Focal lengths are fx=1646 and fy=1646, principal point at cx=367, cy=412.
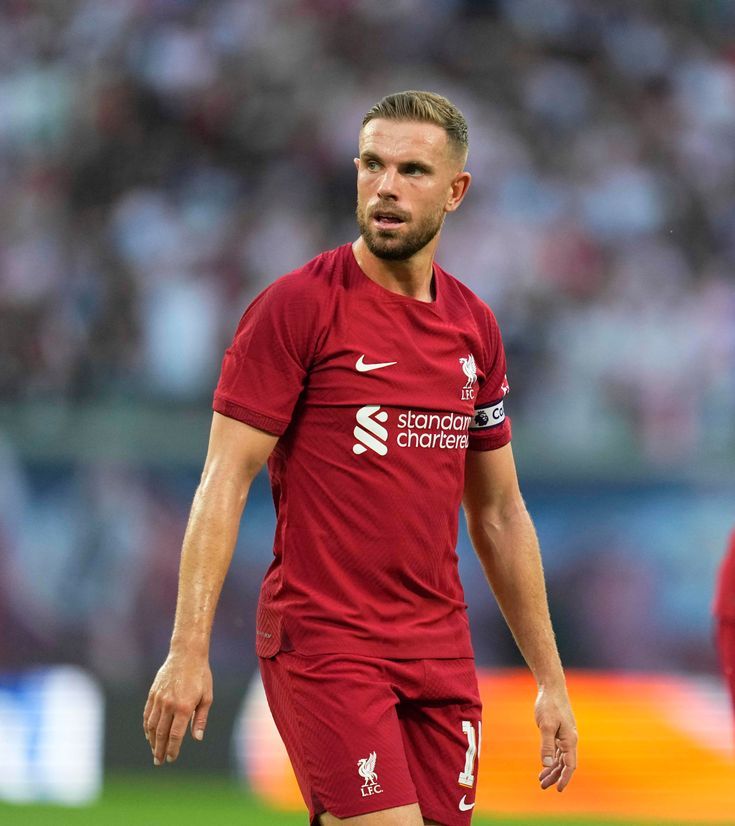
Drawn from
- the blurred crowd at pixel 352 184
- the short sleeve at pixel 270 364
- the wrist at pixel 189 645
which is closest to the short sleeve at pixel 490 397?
the short sleeve at pixel 270 364

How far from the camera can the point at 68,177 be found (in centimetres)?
1334

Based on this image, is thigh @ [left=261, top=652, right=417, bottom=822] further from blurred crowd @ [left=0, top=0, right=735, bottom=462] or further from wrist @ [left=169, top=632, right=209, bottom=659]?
blurred crowd @ [left=0, top=0, right=735, bottom=462]

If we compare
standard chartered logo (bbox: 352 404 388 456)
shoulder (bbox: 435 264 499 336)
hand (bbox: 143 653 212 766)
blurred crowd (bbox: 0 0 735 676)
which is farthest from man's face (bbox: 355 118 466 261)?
blurred crowd (bbox: 0 0 735 676)

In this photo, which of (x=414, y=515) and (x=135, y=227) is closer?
(x=414, y=515)

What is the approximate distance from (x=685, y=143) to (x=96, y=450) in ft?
21.0

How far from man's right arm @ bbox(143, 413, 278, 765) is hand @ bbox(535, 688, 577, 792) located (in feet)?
3.58

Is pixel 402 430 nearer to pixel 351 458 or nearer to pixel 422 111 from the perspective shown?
pixel 351 458

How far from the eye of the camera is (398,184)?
13.6 feet

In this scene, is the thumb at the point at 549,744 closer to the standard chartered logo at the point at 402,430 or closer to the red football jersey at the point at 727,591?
the standard chartered logo at the point at 402,430

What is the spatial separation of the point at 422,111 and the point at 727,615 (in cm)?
236

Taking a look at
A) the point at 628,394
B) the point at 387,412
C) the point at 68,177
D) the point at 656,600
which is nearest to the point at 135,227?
the point at 68,177

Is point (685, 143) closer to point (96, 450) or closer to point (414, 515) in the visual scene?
point (96, 450)

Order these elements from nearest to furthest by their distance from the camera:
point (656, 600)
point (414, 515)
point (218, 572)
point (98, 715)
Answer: point (218, 572) < point (414, 515) < point (98, 715) < point (656, 600)

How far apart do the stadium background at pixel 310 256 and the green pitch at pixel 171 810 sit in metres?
0.13
